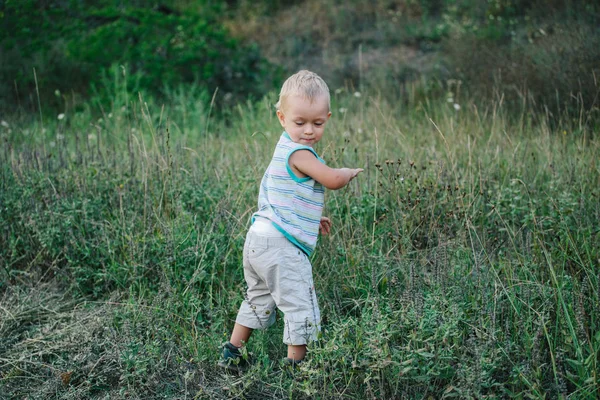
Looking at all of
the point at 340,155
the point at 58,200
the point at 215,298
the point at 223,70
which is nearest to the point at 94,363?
the point at 215,298

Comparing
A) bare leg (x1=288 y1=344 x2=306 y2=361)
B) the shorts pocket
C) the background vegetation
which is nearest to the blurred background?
the background vegetation

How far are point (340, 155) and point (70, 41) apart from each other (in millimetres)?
5720

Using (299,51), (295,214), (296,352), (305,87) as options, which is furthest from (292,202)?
(299,51)

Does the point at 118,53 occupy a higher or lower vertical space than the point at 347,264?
higher

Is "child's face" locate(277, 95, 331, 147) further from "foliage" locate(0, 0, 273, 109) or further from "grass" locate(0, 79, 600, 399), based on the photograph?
"foliage" locate(0, 0, 273, 109)

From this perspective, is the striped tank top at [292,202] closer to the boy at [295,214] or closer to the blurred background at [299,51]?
the boy at [295,214]

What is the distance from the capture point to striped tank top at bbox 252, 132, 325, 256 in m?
2.64

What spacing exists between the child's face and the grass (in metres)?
0.71

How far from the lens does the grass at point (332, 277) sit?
258 centimetres

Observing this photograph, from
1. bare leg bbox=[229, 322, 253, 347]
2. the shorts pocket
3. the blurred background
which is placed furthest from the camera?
the blurred background

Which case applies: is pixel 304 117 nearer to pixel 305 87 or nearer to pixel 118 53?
pixel 305 87

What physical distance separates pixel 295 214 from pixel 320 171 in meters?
0.24

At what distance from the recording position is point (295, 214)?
2.66 metres

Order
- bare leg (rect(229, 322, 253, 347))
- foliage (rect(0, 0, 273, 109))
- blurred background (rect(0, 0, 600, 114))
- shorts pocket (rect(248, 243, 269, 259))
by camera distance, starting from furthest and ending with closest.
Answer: foliage (rect(0, 0, 273, 109)) → blurred background (rect(0, 0, 600, 114)) → bare leg (rect(229, 322, 253, 347)) → shorts pocket (rect(248, 243, 269, 259))
